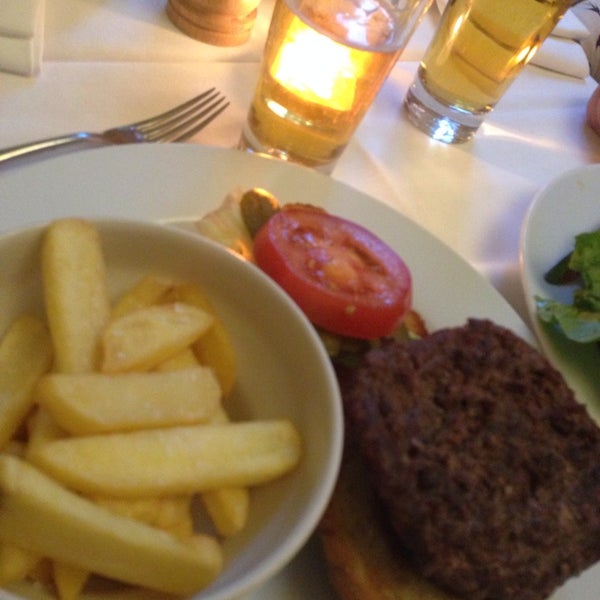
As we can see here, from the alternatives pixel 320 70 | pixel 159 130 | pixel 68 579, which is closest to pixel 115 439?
pixel 68 579

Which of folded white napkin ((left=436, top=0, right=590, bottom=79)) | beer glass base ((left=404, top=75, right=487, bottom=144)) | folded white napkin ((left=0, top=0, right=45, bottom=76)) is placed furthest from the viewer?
folded white napkin ((left=436, top=0, right=590, bottom=79))

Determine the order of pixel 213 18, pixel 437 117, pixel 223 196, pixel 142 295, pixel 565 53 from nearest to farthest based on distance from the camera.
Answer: pixel 142 295, pixel 223 196, pixel 213 18, pixel 437 117, pixel 565 53

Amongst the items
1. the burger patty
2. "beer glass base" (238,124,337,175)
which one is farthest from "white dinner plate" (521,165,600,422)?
"beer glass base" (238,124,337,175)

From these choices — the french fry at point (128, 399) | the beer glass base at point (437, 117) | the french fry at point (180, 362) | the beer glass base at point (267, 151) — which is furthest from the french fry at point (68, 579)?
the beer glass base at point (437, 117)

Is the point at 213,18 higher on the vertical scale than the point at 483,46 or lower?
lower

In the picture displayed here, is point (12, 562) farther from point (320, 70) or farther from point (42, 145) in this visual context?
point (320, 70)

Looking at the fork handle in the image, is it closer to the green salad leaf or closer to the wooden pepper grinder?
the wooden pepper grinder

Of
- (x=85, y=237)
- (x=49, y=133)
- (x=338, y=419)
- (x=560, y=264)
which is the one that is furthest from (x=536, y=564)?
(x=49, y=133)
